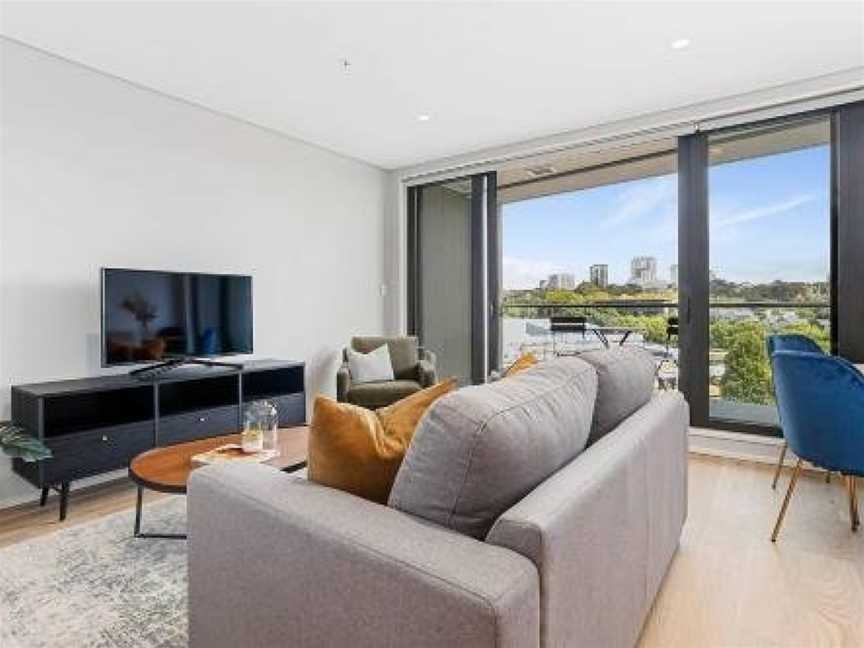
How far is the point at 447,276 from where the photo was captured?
5176 millimetres

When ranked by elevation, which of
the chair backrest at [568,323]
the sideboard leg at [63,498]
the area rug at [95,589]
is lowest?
the area rug at [95,589]

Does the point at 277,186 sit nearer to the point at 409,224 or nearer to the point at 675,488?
the point at 409,224

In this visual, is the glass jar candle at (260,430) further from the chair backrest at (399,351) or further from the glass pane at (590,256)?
the glass pane at (590,256)

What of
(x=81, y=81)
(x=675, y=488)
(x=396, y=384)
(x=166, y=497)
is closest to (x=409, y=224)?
(x=396, y=384)

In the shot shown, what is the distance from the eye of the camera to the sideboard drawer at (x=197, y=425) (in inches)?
118

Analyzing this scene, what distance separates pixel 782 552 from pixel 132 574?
2.67m

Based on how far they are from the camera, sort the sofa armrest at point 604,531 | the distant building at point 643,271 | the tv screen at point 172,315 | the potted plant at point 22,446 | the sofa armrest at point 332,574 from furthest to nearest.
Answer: the distant building at point 643,271 → the tv screen at point 172,315 → the potted plant at point 22,446 → the sofa armrest at point 604,531 → the sofa armrest at point 332,574

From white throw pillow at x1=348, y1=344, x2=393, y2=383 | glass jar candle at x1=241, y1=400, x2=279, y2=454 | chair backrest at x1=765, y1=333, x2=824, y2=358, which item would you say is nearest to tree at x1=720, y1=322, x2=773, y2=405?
chair backrest at x1=765, y1=333, x2=824, y2=358

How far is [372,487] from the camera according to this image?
1188 millimetres

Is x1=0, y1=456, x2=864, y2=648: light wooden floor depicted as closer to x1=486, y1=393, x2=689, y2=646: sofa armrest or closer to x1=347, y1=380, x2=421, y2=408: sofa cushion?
x1=486, y1=393, x2=689, y2=646: sofa armrest

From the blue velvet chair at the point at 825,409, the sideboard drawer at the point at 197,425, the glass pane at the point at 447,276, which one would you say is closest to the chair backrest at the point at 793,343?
the blue velvet chair at the point at 825,409

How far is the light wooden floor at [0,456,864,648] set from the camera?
1686 mm

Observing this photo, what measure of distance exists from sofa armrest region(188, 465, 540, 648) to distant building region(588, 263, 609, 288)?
15.5ft

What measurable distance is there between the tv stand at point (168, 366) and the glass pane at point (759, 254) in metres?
3.44
